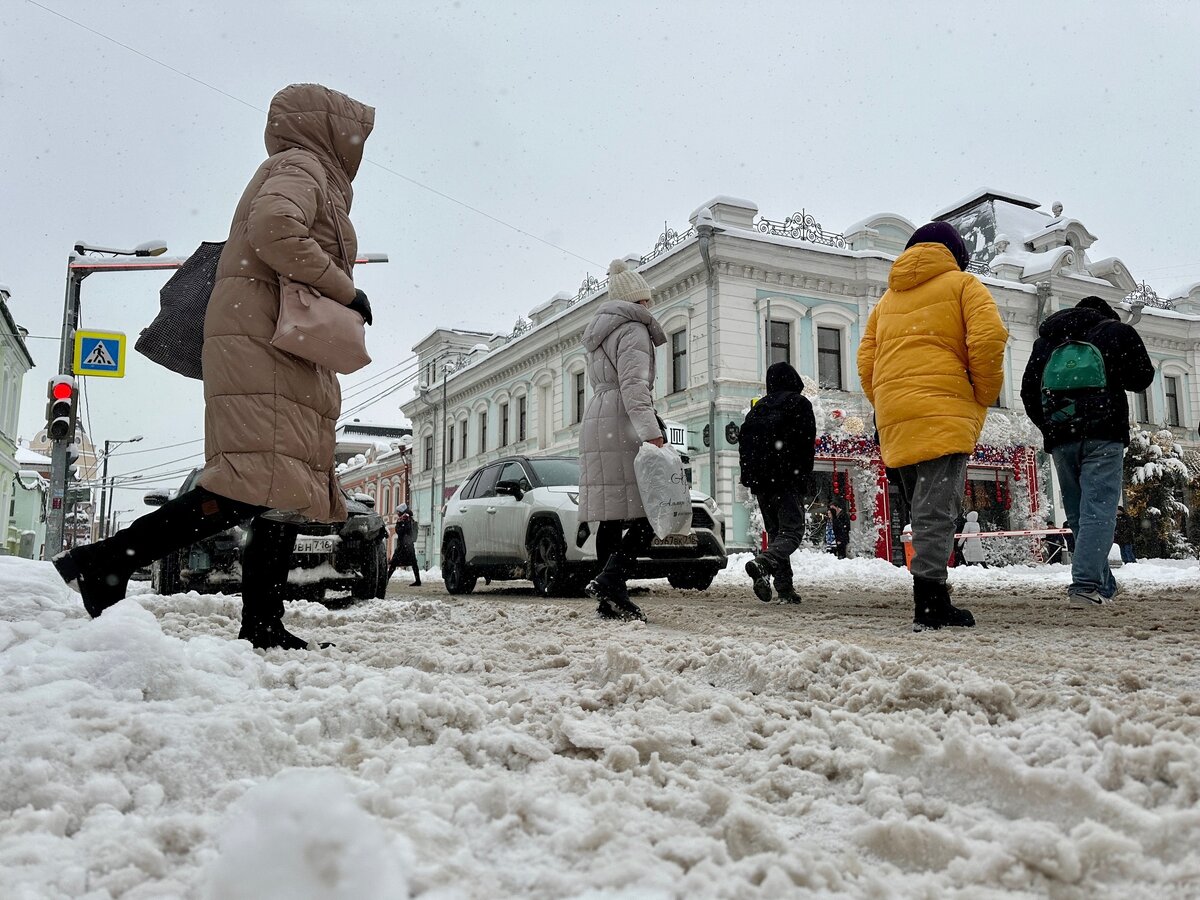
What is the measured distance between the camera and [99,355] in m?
13.5

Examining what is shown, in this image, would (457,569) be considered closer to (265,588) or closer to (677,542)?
(677,542)

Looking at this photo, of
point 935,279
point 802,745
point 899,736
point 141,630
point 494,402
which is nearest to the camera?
point 899,736

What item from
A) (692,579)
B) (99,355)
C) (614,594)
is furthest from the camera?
(99,355)

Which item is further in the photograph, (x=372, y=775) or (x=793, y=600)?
(x=793, y=600)

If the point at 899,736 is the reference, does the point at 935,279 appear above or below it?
above

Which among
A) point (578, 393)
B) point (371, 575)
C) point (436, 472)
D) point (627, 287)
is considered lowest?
point (371, 575)

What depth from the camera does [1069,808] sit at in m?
1.40

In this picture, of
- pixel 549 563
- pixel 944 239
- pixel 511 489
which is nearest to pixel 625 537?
pixel 944 239

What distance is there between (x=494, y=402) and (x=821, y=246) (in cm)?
1521

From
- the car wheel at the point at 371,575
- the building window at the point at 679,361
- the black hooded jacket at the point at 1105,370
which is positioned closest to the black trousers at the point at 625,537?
the car wheel at the point at 371,575

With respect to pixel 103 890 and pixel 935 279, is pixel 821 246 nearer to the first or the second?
pixel 935 279

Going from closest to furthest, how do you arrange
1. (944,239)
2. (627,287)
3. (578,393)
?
(944,239), (627,287), (578,393)

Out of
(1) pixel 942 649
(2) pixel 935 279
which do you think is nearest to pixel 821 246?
(2) pixel 935 279

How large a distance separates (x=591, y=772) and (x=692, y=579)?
317 inches
